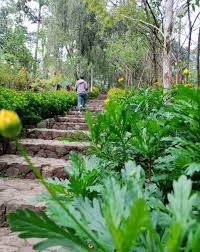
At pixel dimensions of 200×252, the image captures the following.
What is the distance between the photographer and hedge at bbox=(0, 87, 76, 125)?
258 inches

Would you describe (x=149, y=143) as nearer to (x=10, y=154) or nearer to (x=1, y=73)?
(x=10, y=154)

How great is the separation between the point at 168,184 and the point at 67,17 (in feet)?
76.4

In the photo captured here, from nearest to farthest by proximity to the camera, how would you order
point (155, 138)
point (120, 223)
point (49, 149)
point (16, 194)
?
point (120, 223), point (155, 138), point (16, 194), point (49, 149)

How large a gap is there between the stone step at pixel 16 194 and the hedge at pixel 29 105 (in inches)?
67.0

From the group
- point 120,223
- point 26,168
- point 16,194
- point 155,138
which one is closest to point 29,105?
point 26,168

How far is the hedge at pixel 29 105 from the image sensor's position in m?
6.55

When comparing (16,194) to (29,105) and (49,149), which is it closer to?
(49,149)

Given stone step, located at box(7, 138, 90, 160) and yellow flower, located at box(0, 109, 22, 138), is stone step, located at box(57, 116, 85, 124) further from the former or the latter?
yellow flower, located at box(0, 109, 22, 138)

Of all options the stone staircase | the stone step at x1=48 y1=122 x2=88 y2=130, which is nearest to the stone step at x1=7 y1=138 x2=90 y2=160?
the stone staircase

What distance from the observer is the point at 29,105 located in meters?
7.80

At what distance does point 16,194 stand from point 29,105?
405 centimetres

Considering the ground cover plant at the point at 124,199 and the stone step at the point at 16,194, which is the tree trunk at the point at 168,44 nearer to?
the stone step at the point at 16,194

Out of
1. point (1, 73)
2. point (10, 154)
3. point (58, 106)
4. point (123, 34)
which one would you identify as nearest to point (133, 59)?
point (123, 34)

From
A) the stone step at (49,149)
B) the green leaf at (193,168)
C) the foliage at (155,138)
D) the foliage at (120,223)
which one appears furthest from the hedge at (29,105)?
the foliage at (120,223)
